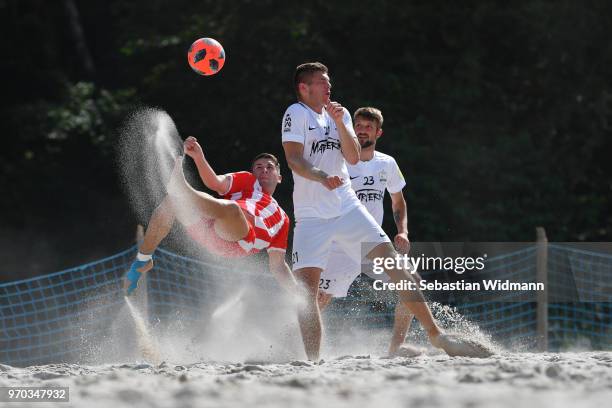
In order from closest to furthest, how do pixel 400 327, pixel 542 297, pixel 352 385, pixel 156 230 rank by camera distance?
1. pixel 352 385
2. pixel 156 230
3. pixel 400 327
4. pixel 542 297

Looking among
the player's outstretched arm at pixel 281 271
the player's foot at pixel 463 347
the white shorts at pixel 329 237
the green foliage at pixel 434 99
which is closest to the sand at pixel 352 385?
the player's foot at pixel 463 347

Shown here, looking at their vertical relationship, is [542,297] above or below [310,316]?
above

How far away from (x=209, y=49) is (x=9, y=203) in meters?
8.93

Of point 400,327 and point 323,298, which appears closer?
point 323,298

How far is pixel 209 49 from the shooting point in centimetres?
602

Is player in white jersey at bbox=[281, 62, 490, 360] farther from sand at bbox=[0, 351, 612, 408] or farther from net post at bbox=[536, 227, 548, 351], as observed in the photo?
net post at bbox=[536, 227, 548, 351]

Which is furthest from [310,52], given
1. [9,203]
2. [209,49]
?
[209,49]

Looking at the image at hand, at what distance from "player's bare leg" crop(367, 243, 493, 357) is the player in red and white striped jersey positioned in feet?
1.98

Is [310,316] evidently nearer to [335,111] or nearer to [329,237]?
[329,237]

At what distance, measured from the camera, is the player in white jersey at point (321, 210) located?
17.0 ft

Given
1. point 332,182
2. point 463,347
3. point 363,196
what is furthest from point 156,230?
point 463,347

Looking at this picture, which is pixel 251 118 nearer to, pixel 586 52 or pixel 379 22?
pixel 379 22

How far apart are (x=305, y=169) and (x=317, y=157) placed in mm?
220

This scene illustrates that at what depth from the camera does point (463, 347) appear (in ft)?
16.6
